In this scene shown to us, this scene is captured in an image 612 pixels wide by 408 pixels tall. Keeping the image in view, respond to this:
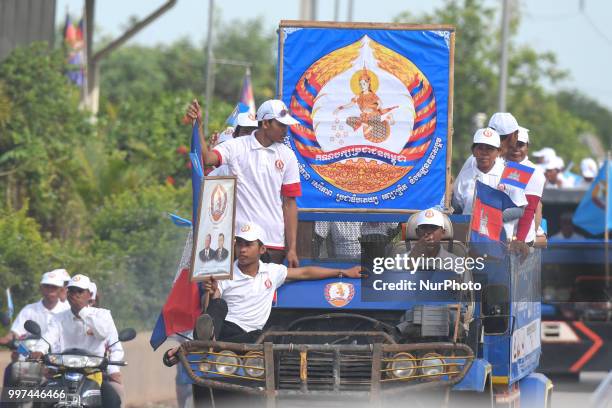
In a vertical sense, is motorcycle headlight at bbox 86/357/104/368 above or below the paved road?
above

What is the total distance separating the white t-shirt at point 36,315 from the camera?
14164 mm

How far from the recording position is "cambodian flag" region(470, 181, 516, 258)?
1156cm

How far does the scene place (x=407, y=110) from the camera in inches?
547

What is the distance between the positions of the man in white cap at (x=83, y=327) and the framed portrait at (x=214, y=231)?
229 centimetres

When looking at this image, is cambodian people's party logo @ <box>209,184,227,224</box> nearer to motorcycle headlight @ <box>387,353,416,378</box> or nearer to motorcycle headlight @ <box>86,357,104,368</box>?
motorcycle headlight @ <box>387,353,416,378</box>

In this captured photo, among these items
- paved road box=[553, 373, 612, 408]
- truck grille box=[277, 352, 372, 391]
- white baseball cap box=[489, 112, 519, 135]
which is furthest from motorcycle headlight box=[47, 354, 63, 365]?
paved road box=[553, 373, 612, 408]

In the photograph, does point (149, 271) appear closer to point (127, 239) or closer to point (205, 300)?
point (127, 239)

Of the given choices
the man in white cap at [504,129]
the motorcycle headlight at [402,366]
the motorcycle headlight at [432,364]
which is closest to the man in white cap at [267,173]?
the motorcycle headlight at [402,366]

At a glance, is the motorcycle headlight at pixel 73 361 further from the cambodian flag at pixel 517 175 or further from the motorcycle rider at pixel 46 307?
the cambodian flag at pixel 517 175

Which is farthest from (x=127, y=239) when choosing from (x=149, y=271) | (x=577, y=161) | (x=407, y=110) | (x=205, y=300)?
(x=577, y=161)

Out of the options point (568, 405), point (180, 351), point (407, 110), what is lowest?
point (568, 405)

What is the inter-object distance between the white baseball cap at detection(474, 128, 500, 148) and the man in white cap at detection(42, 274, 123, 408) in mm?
3561

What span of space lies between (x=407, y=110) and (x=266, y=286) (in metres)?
3.08

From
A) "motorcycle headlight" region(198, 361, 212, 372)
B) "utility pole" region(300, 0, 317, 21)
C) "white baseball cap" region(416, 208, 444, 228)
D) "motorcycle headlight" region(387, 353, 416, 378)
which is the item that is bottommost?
"motorcycle headlight" region(198, 361, 212, 372)
